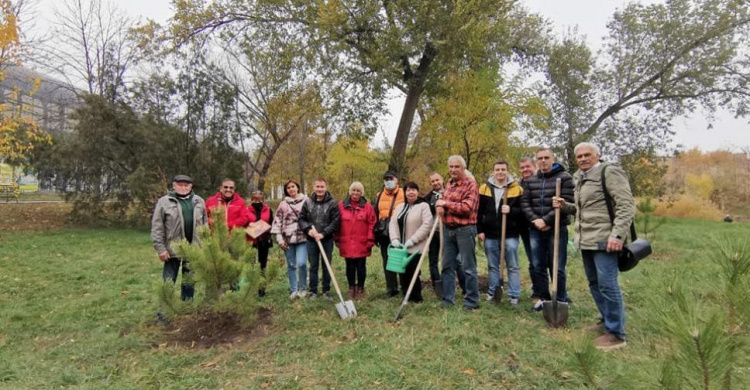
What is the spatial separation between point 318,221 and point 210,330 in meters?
1.94

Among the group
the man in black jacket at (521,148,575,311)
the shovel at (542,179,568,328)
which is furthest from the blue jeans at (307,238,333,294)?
the shovel at (542,179,568,328)

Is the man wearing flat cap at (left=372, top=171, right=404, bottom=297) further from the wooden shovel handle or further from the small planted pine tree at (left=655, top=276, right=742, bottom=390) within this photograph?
the small planted pine tree at (left=655, top=276, right=742, bottom=390)

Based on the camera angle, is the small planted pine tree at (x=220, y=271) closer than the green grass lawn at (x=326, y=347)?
No

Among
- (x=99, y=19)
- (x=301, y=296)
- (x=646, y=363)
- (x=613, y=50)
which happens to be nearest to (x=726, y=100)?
(x=613, y=50)

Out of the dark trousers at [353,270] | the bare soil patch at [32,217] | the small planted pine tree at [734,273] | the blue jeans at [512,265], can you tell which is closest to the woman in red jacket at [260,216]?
the dark trousers at [353,270]

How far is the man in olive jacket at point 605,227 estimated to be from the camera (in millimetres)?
3516

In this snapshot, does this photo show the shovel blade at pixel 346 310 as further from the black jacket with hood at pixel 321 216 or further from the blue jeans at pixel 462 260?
the blue jeans at pixel 462 260

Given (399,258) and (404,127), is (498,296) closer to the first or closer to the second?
(399,258)

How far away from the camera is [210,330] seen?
4.37 meters

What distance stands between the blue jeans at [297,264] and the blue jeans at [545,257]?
3062 millimetres

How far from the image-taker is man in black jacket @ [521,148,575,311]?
15.3 feet

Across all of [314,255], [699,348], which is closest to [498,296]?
[314,255]

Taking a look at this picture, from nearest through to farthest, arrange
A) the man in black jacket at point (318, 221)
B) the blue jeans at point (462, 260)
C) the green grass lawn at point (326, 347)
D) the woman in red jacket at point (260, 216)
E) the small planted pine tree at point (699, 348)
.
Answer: the small planted pine tree at point (699, 348), the green grass lawn at point (326, 347), the blue jeans at point (462, 260), the man in black jacket at point (318, 221), the woman in red jacket at point (260, 216)

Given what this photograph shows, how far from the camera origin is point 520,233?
5309mm
